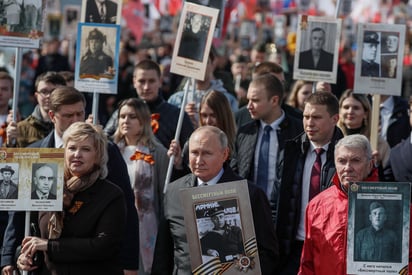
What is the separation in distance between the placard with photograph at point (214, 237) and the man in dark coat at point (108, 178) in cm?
97

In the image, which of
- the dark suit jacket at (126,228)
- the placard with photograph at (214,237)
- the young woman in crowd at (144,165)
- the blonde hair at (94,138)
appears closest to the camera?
the placard with photograph at (214,237)

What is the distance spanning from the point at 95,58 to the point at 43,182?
9.30 ft

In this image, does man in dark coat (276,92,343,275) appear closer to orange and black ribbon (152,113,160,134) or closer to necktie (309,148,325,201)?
necktie (309,148,325,201)

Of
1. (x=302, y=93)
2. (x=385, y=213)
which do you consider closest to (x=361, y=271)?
(x=385, y=213)

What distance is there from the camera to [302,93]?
1131cm

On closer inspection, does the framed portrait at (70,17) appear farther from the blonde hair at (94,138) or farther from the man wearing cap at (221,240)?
the man wearing cap at (221,240)

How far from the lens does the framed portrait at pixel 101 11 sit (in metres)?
9.80

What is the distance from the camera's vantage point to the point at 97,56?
9320mm

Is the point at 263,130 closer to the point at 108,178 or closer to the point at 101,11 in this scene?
the point at 108,178

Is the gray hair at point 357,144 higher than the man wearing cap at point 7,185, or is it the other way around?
the gray hair at point 357,144

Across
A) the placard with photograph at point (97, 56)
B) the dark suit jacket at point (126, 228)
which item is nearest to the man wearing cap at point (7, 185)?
the dark suit jacket at point (126, 228)

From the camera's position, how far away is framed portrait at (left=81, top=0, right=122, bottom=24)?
980 cm

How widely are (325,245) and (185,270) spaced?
88 cm

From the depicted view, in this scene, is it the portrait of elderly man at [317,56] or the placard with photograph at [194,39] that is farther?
the portrait of elderly man at [317,56]
